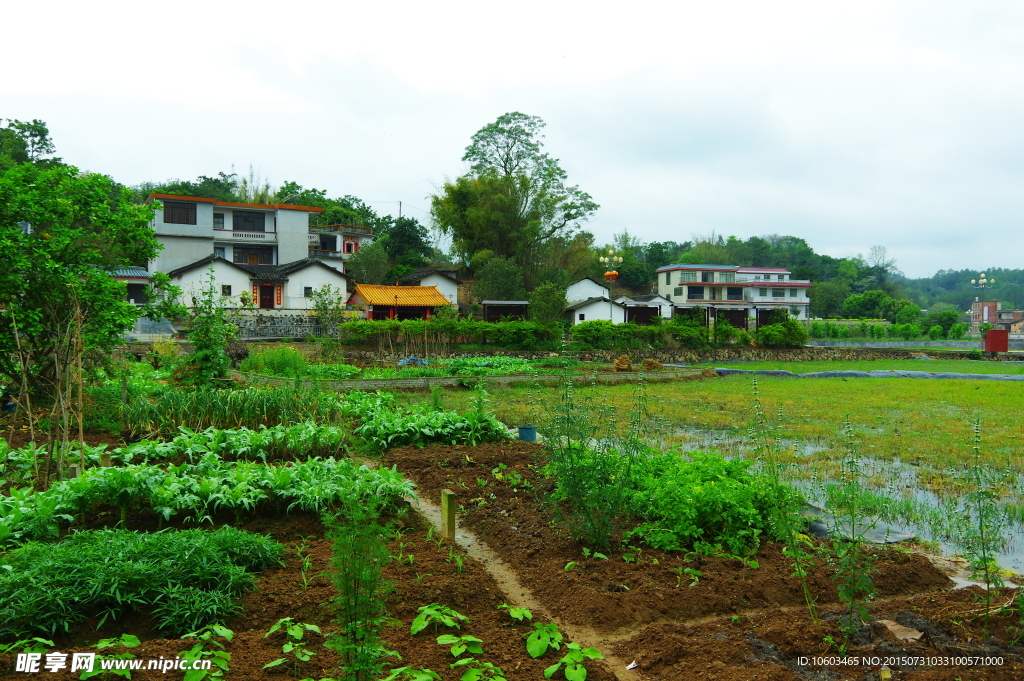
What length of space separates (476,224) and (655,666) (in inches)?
1710

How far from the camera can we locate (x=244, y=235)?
45.9 metres

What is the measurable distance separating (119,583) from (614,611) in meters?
2.83

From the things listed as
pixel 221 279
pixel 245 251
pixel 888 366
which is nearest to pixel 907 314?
pixel 888 366

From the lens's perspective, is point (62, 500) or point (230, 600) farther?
point (62, 500)

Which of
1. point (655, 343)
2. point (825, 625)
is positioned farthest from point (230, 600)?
point (655, 343)

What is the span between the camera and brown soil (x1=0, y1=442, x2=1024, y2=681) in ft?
10.7

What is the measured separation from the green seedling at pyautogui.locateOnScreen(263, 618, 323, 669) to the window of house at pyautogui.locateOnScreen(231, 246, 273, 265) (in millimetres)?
47379

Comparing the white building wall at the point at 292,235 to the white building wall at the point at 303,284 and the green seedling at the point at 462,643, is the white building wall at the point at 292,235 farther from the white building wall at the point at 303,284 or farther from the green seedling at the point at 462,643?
the green seedling at the point at 462,643

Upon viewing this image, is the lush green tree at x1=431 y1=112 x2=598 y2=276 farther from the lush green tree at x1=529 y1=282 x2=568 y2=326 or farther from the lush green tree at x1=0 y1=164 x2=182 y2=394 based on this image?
the lush green tree at x1=0 y1=164 x2=182 y2=394

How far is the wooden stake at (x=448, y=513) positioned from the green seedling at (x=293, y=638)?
1.61m

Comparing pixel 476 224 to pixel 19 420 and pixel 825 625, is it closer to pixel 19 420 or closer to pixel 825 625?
pixel 19 420

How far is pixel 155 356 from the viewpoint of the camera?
16.8 meters

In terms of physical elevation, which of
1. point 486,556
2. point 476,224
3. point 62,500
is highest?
point 476,224

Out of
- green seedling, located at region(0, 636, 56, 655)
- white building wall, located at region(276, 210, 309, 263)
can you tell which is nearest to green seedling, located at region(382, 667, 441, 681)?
green seedling, located at region(0, 636, 56, 655)
